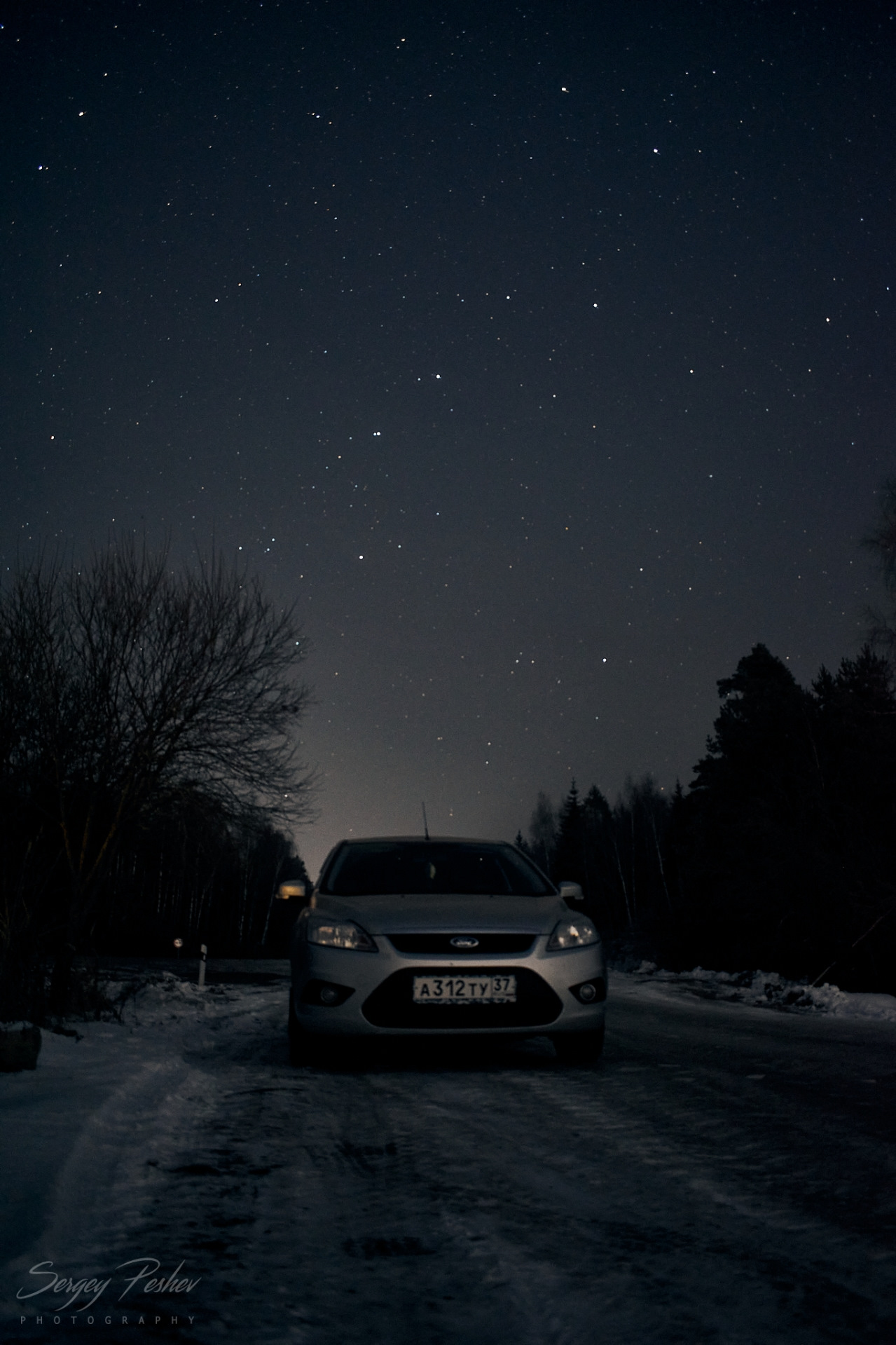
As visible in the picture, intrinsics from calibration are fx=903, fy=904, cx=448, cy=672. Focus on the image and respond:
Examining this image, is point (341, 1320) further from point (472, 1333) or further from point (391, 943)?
point (391, 943)

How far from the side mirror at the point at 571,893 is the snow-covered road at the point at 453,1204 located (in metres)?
1.23

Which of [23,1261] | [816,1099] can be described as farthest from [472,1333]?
[816,1099]

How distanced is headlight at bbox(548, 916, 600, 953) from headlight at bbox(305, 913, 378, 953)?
Answer: 1.08 meters

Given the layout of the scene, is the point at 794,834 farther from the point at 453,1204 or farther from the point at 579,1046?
the point at 453,1204

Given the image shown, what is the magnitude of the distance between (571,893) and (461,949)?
1394 mm

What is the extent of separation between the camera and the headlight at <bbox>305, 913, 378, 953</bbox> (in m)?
5.27

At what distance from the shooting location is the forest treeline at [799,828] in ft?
65.5

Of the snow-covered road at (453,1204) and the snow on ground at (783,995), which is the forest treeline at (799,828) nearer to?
the snow on ground at (783,995)

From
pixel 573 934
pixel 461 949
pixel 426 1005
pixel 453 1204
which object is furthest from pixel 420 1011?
pixel 453 1204

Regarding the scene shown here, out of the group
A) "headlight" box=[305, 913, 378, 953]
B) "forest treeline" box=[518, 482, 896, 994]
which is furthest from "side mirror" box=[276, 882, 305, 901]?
"forest treeline" box=[518, 482, 896, 994]

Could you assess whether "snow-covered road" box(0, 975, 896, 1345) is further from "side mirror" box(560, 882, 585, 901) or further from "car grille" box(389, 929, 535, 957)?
"side mirror" box(560, 882, 585, 901)

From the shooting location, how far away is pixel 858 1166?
315cm

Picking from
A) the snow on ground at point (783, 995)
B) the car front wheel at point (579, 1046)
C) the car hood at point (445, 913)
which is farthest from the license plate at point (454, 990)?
the snow on ground at point (783, 995)

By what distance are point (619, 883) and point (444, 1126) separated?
2960 inches
